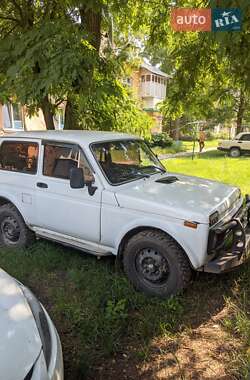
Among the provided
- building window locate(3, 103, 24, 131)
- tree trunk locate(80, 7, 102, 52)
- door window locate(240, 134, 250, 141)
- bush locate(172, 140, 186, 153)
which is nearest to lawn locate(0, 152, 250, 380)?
tree trunk locate(80, 7, 102, 52)

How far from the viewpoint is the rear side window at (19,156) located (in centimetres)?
474

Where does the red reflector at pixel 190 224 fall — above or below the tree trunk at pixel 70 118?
below

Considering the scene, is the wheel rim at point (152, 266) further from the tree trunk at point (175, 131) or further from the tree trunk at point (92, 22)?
the tree trunk at point (175, 131)

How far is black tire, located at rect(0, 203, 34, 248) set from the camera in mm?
4891

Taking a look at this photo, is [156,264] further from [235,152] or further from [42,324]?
[235,152]

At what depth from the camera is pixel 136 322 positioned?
3.32 m

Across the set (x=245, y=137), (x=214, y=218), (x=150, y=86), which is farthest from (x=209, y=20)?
(x=150, y=86)

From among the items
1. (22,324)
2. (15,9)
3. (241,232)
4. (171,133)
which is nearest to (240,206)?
(241,232)

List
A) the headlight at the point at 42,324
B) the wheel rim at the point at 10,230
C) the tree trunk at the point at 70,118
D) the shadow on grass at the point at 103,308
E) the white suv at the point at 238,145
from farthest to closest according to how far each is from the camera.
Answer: the white suv at the point at 238,145 → the tree trunk at the point at 70,118 → the wheel rim at the point at 10,230 → the shadow on grass at the point at 103,308 → the headlight at the point at 42,324

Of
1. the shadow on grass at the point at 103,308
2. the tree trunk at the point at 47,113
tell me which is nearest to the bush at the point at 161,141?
the tree trunk at the point at 47,113

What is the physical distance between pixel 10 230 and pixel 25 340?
3.33 m

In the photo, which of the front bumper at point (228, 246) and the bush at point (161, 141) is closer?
the front bumper at point (228, 246)

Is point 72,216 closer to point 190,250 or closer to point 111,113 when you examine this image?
point 190,250

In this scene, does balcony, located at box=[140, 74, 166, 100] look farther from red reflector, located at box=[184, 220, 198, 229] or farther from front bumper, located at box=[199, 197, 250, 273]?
red reflector, located at box=[184, 220, 198, 229]
